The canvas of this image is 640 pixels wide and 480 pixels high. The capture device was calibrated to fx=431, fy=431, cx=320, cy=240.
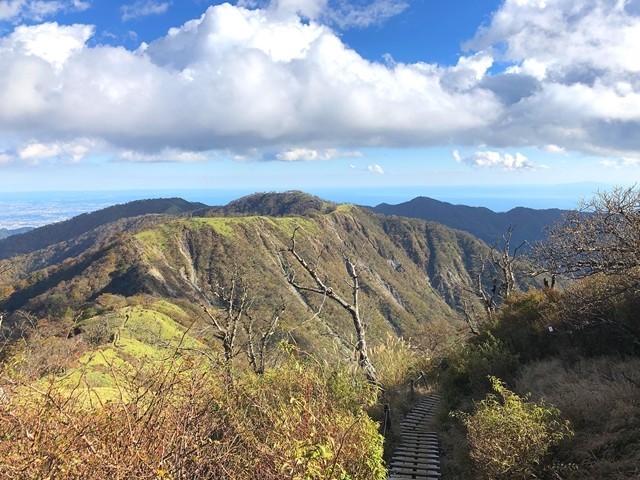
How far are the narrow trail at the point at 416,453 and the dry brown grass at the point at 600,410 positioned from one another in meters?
2.71

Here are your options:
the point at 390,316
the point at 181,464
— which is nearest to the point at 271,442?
the point at 181,464

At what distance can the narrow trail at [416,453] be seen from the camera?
8.82 metres

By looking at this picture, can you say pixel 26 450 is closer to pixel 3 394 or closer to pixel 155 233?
pixel 3 394

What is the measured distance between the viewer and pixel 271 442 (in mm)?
5379

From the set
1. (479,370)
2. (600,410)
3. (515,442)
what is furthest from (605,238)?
(515,442)

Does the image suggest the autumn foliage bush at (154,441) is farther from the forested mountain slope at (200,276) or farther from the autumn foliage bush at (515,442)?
the forested mountain slope at (200,276)

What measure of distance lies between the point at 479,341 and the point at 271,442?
1348 centimetres

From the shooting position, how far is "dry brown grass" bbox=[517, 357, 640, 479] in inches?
261

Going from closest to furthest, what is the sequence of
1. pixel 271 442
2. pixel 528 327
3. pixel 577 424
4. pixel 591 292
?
1. pixel 271 442
2. pixel 577 424
3. pixel 591 292
4. pixel 528 327

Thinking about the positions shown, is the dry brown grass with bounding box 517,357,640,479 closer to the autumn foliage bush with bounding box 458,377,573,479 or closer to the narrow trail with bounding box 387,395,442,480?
the autumn foliage bush with bounding box 458,377,573,479

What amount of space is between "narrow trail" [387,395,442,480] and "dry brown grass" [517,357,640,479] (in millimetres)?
2715

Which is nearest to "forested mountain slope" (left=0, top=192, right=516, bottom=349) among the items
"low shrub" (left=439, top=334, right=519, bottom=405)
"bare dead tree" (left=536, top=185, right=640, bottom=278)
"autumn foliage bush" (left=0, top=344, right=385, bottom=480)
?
"low shrub" (left=439, top=334, right=519, bottom=405)

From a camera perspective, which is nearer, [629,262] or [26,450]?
[26,450]

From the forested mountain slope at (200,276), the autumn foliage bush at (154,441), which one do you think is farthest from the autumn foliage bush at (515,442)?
the forested mountain slope at (200,276)
